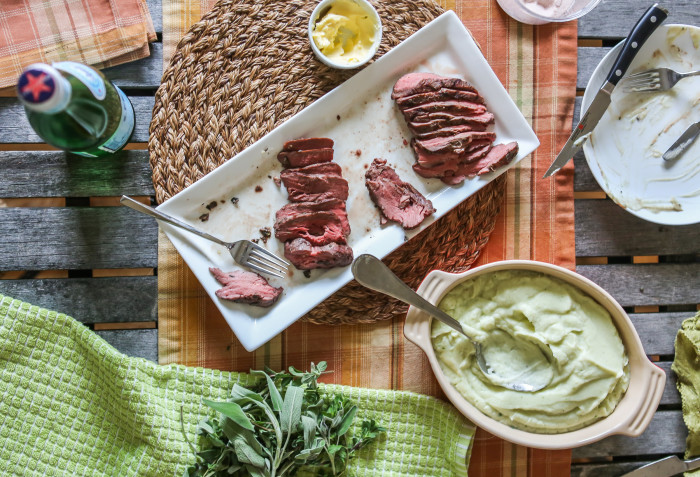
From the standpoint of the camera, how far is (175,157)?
181 centimetres

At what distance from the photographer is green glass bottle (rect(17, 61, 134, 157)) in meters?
1.38

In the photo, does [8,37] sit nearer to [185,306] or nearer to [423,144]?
[185,306]

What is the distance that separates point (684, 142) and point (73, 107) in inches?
80.4

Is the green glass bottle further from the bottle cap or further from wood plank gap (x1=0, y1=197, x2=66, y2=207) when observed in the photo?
wood plank gap (x1=0, y1=197, x2=66, y2=207)

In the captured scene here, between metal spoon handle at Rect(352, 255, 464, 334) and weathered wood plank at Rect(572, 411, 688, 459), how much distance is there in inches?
35.7

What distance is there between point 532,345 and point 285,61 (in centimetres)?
129

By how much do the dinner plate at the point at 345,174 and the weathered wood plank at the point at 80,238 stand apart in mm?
220

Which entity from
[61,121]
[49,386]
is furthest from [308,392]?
[61,121]

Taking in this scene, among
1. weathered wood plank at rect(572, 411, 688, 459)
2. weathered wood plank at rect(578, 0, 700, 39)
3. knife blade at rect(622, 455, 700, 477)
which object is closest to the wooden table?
weathered wood plank at rect(578, 0, 700, 39)

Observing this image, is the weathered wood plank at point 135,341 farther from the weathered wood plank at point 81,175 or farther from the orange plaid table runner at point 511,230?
the weathered wood plank at point 81,175

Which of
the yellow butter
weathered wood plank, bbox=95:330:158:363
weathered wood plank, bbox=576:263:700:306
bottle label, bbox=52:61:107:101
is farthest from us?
weathered wood plank, bbox=576:263:700:306

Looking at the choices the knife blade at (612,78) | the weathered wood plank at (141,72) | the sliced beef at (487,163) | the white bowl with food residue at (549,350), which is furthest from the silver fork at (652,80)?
the weathered wood plank at (141,72)

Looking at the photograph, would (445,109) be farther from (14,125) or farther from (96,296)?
(14,125)

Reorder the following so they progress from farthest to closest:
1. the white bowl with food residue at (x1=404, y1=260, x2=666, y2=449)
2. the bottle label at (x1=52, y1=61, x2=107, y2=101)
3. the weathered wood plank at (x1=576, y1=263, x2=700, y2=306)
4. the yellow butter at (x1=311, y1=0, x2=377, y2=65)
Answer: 1. the weathered wood plank at (x1=576, y1=263, x2=700, y2=306)
2. the yellow butter at (x1=311, y1=0, x2=377, y2=65)
3. the white bowl with food residue at (x1=404, y1=260, x2=666, y2=449)
4. the bottle label at (x1=52, y1=61, x2=107, y2=101)
